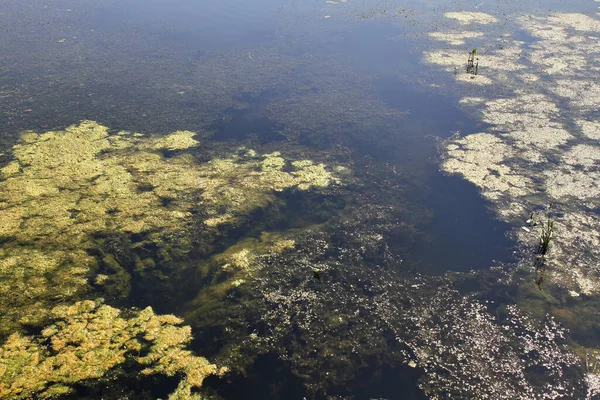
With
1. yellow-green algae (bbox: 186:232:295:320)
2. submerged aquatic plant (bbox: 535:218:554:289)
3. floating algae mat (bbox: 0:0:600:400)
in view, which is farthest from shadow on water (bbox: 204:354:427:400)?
submerged aquatic plant (bbox: 535:218:554:289)

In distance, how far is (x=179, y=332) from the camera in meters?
5.02

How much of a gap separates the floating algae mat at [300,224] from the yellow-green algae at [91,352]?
23 millimetres

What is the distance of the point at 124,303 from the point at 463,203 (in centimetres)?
569

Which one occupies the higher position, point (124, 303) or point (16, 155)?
point (16, 155)

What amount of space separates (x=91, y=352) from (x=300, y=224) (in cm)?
357

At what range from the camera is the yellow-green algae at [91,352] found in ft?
14.1

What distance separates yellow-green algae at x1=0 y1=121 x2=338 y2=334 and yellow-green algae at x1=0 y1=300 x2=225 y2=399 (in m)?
0.38

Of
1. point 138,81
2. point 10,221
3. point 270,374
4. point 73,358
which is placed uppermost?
point 138,81

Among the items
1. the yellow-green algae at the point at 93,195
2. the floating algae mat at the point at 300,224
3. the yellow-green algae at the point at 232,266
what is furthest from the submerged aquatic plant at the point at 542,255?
the yellow-green algae at the point at 93,195

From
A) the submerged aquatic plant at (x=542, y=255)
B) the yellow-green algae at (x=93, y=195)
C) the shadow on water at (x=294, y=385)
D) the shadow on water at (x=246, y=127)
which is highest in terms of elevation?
the shadow on water at (x=246, y=127)

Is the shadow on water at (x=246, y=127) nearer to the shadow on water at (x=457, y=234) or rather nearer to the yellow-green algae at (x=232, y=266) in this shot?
the yellow-green algae at (x=232, y=266)

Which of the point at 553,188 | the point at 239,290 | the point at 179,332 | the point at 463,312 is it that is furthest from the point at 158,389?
the point at 553,188

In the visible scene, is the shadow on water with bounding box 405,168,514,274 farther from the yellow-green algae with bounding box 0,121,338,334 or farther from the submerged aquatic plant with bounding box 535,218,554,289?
the yellow-green algae with bounding box 0,121,338,334

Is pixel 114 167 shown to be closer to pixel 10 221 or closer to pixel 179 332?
pixel 10 221
